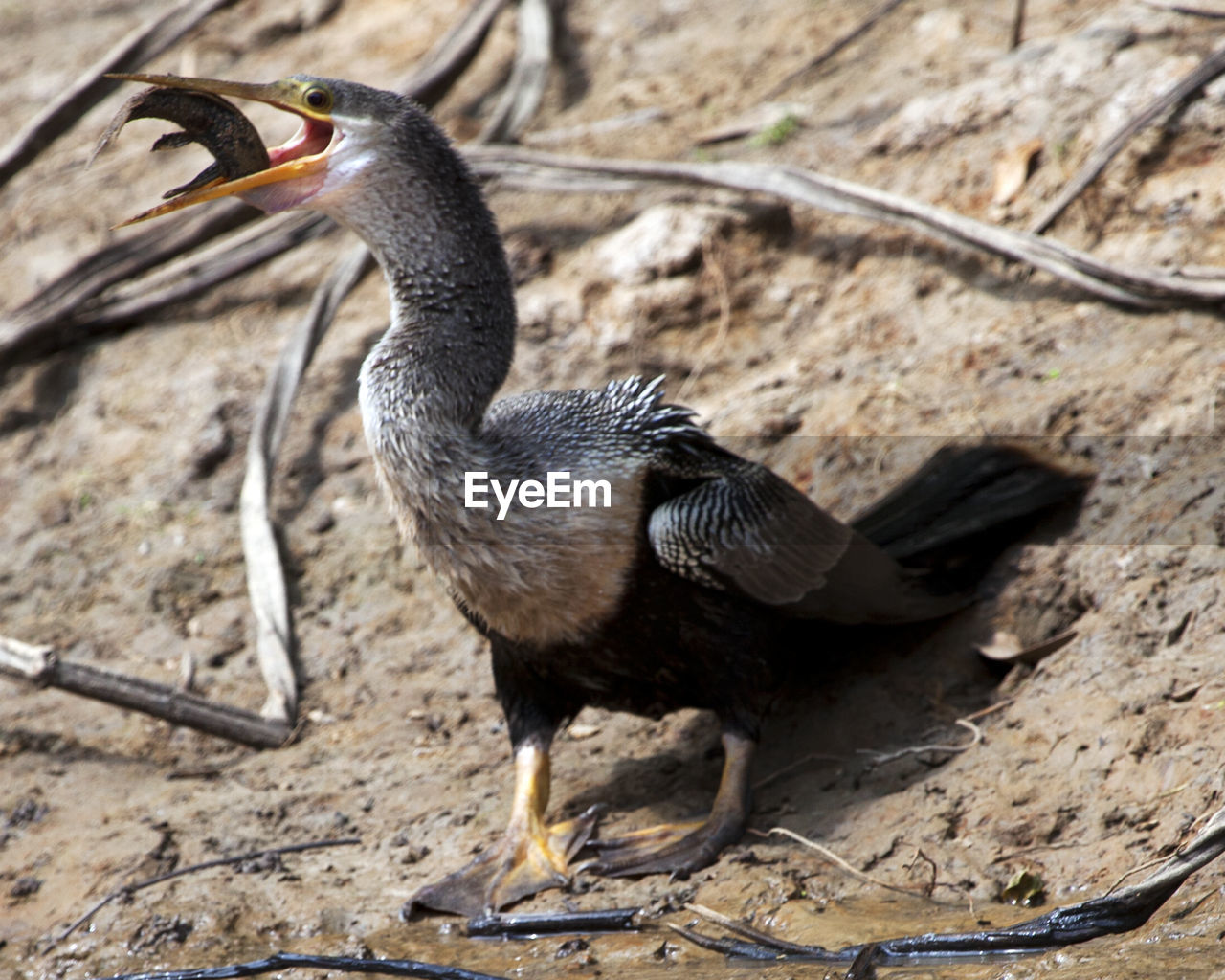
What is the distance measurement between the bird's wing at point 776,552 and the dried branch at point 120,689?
5.77 feet

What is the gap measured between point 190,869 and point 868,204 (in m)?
3.70

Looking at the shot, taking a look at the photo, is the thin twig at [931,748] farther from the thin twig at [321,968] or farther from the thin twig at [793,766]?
the thin twig at [321,968]

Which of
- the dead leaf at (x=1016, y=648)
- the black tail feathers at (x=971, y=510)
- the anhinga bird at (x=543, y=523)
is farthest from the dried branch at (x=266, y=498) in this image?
the dead leaf at (x=1016, y=648)

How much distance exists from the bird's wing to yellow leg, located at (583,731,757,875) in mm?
479

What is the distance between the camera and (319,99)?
11.6 ft

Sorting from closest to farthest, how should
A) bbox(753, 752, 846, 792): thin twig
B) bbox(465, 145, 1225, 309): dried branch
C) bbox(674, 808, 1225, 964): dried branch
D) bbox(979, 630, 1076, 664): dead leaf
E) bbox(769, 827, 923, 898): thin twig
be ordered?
bbox(674, 808, 1225, 964): dried branch
bbox(769, 827, 923, 898): thin twig
bbox(979, 630, 1076, 664): dead leaf
bbox(753, 752, 846, 792): thin twig
bbox(465, 145, 1225, 309): dried branch

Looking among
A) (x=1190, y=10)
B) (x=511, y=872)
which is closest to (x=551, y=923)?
(x=511, y=872)

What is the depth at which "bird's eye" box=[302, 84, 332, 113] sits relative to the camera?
352 centimetres

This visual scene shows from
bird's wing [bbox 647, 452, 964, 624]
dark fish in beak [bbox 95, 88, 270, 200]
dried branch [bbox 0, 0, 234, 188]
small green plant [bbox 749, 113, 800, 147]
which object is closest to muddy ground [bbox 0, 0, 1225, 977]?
small green plant [bbox 749, 113, 800, 147]

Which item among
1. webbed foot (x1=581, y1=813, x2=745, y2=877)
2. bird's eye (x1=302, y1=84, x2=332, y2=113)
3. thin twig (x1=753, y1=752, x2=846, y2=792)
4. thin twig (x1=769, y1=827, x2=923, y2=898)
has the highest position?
bird's eye (x1=302, y1=84, x2=332, y2=113)

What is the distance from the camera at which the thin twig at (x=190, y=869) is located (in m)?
3.34

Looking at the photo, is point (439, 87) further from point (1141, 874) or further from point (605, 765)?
point (1141, 874)

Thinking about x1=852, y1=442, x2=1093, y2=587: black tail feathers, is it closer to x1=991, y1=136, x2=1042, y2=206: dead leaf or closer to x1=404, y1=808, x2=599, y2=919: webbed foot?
x1=404, y1=808, x2=599, y2=919: webbed foot

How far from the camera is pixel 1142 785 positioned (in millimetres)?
3082
